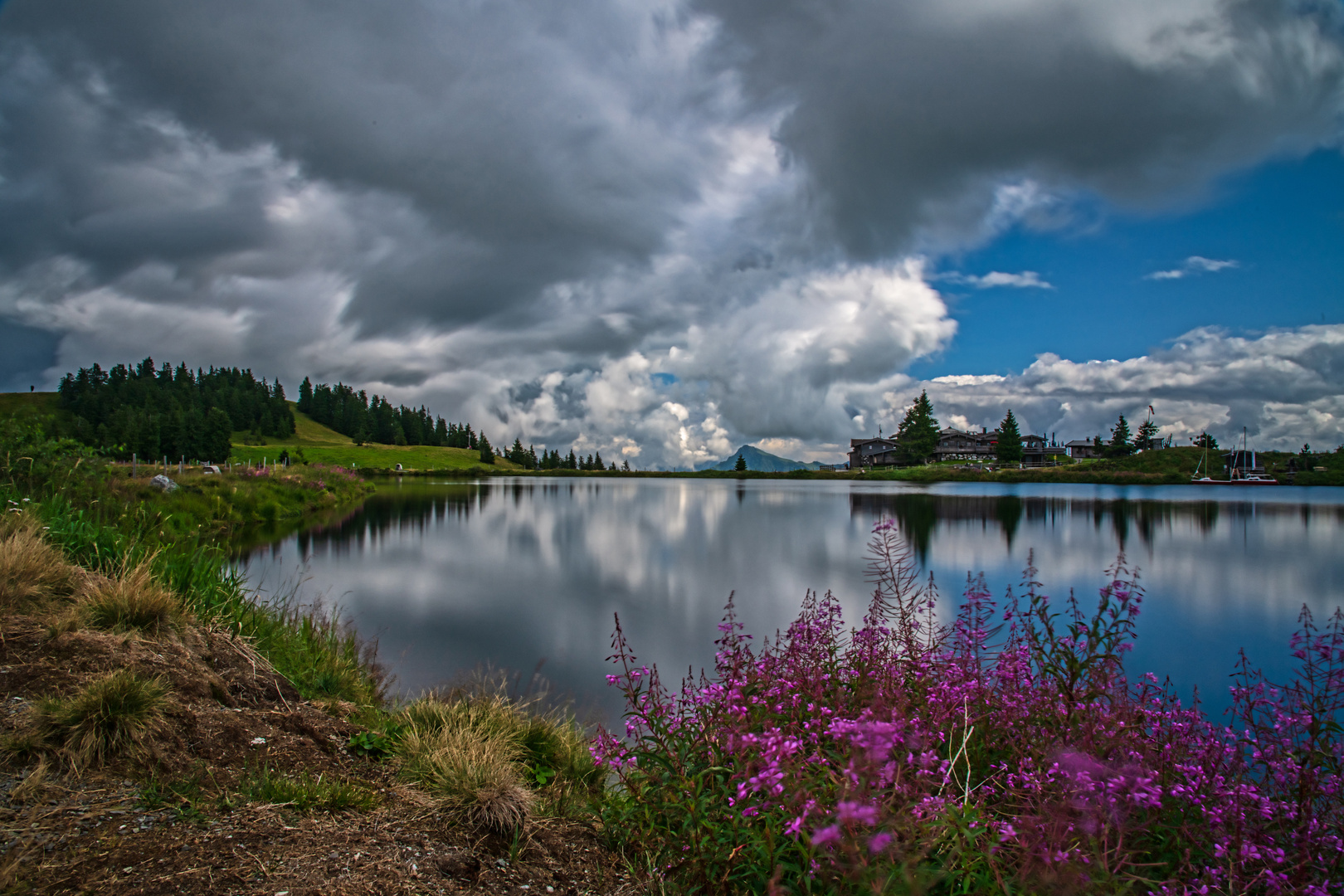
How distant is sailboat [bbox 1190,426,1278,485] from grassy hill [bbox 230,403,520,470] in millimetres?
122930

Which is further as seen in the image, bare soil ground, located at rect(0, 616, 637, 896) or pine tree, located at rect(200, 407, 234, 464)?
pine tree, located at rect(200, 407, 234, 464)

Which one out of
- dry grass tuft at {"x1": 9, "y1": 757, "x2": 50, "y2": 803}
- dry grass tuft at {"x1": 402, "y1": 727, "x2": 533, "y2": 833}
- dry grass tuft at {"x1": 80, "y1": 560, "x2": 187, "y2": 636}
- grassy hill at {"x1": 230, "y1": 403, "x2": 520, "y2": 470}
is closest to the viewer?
dry grass tuft at {"x1": 9, "y1": 757, "x2": 50, "y2": 803}

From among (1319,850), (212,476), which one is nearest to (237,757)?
(1319,850)

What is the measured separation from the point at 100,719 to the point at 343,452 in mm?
130572

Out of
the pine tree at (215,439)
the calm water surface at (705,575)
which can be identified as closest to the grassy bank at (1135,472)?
the calm water surface at (705,575)

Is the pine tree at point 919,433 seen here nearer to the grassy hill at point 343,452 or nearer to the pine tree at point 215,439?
the grassy hill at point 343,452

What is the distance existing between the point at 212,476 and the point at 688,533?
75.9 ft

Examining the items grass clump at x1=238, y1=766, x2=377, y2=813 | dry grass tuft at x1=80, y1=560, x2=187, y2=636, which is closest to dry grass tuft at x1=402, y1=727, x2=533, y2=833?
grass clump at x1=238, y1=766, x2=377, y2=813

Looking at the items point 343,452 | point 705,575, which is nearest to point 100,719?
point 705,575

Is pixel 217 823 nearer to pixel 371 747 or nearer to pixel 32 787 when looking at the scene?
pixel 32 787

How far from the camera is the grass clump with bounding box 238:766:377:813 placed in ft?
11.3

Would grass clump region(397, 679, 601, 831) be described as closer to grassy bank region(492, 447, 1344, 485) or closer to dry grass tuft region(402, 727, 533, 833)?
dry grass tuft region(402, 727, 533, 833)

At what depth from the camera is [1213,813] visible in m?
2.98

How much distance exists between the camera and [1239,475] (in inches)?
3241
